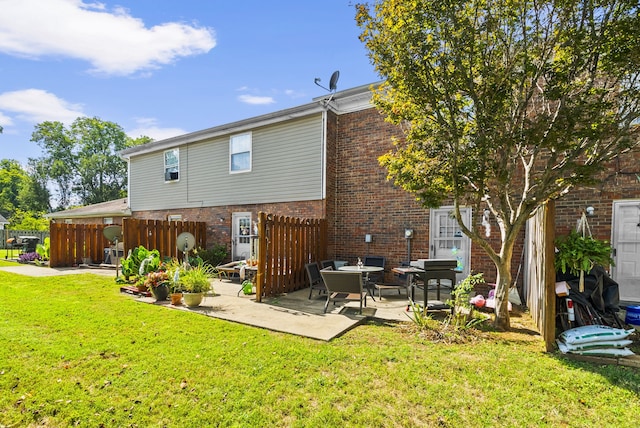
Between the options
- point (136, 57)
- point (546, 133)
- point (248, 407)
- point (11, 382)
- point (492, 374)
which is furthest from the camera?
point (136, 57)

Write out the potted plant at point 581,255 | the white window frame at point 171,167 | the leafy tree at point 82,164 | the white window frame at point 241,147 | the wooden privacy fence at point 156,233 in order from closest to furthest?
the potted plant at point 581,255, the wooden privacy fence at point 156,233, the white window frame at point 241,147, the white window frame at point 171,167, the leafy tree at point 82,164

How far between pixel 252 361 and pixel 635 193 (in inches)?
314

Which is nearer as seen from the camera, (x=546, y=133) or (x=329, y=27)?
(x=546, y=133)

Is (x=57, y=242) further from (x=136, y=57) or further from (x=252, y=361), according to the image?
(x=252, y=361)

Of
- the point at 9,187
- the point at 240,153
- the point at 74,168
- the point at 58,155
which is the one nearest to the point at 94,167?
the point at 74,168

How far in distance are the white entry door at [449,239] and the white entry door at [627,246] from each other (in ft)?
9.26

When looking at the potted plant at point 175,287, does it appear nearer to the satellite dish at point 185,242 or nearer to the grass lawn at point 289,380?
the grass lawn at point 289,380

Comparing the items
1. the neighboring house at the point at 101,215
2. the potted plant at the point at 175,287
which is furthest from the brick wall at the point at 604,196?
the neighboring house at the point at 101,215

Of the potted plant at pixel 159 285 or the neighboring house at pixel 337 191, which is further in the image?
the potted plant at pixel 159 285

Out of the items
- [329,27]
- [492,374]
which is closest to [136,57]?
[329,27]

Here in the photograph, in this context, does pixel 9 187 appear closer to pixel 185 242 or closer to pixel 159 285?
pixel 185 242

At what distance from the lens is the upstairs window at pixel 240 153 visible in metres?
11.5

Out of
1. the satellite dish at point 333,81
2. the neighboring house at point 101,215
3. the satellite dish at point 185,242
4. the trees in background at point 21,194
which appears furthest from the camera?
the trees in background at point 21,194

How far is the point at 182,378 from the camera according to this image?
337 cm
